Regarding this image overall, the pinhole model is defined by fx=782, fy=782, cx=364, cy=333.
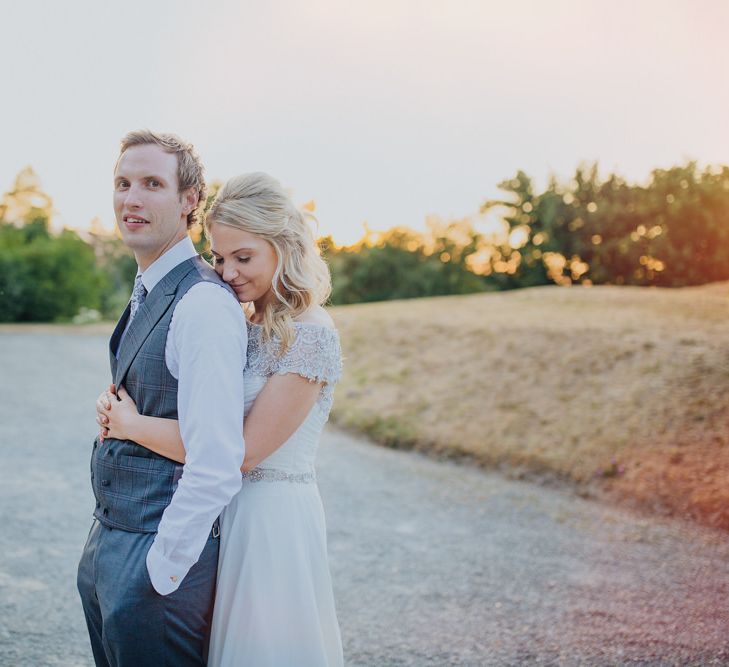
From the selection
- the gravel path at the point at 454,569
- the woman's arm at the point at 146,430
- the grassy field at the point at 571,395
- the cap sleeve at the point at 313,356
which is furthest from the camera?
the grassy field at the point at 571,395

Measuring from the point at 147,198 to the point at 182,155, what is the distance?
0.18 metres

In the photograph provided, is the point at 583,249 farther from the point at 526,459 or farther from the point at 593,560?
the point at 593,560

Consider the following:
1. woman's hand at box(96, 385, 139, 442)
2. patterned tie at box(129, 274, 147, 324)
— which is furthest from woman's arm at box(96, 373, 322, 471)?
patterned tie at box(129, 274, 147, 324)

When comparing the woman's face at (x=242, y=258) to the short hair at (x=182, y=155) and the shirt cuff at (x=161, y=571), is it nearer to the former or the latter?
the short hair at (x=182, y=155)

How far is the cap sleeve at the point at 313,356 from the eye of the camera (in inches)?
90.8

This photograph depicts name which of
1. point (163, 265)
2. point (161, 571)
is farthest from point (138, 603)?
point (163, 265)

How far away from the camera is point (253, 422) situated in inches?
89.0

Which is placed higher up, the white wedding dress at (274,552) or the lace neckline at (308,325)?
the lace neckline at (308,325)

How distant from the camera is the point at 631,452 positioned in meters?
8.72

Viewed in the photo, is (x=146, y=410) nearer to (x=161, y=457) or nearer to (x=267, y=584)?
(x=161, y=457)

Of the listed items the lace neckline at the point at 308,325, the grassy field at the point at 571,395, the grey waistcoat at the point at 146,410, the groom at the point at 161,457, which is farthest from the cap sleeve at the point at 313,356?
the grassy field at the point at 571,395

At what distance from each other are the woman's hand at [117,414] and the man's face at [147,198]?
443mm

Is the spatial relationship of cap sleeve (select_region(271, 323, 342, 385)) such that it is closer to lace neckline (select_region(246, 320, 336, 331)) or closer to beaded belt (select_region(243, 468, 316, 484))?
lace neckline (select_region(246, 320, 336, 331))

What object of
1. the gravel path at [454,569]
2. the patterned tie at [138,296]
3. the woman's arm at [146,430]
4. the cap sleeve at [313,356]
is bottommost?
the gravel path at [454,569]
